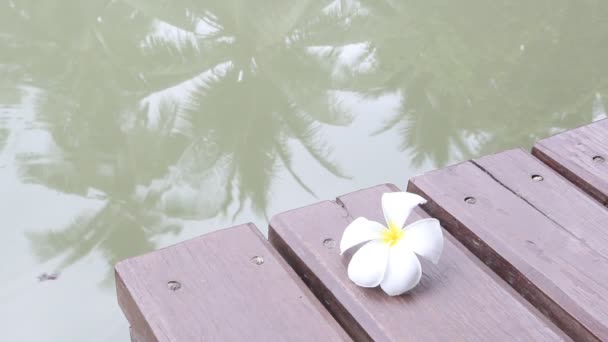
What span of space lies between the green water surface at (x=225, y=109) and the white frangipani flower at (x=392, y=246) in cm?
76

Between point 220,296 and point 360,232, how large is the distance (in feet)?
0.70

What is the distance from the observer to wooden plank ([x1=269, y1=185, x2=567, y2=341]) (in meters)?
1.07

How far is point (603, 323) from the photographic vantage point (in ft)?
3.71

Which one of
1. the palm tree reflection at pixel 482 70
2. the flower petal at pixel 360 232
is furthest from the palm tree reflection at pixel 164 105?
the flower petal at pixel 360 232

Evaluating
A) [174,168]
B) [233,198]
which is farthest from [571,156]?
[174,168]

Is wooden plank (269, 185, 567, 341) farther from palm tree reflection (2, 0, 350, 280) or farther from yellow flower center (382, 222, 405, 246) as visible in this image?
palm tree reflection (2, 0, 350, 280)

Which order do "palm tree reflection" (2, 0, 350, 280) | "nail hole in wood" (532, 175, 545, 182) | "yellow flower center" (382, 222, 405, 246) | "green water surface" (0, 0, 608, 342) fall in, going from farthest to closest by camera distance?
"palm tree reflection" (2, 0, 350, 280), "green water surface" (0, 0, 608, 342), "nail hole in wood" (532, 175, 545, 182), "yellow flower center" (382, 222, 405, 246)

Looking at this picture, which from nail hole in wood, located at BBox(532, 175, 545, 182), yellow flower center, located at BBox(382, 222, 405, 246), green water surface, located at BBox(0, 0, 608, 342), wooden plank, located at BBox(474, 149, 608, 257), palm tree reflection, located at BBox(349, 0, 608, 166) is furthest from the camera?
palm tree reflection, located at BBox(349, 0, 608, 166)

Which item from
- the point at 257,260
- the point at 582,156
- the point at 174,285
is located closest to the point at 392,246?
the point at 257,260

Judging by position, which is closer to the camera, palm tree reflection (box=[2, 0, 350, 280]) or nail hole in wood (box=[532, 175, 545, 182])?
nail hole in wood (box=[532, 175, 545, 182])

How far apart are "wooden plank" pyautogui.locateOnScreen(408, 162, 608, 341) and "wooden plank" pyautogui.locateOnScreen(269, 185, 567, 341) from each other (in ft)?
0.13

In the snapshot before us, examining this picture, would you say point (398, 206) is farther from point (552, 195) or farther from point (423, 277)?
point (552, 195)

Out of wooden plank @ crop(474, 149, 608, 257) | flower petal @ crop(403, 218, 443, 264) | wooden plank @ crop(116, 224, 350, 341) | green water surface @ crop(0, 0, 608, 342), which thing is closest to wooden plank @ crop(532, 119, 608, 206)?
wooden plank @ crop(474, 149, 608, 257)

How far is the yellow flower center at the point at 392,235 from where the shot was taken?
3.74 ft
